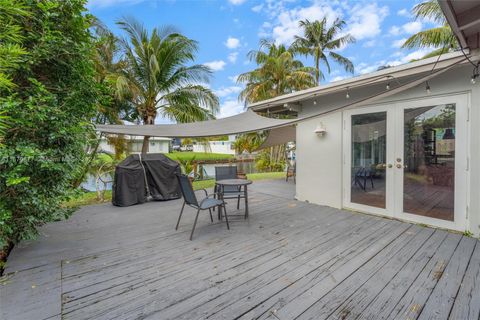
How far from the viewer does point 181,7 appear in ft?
22.5

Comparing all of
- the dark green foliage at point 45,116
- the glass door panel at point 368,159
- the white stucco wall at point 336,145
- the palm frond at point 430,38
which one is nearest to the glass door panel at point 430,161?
the white stucco wall at point 336,145

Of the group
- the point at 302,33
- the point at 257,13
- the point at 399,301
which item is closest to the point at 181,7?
the point at 257,13

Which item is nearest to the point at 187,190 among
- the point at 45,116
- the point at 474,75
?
the point at 45,116

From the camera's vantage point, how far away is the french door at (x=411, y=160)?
362cm

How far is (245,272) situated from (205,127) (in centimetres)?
294

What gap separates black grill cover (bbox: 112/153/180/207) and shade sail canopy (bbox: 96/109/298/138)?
1246 mm

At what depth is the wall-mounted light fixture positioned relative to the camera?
5276 mm

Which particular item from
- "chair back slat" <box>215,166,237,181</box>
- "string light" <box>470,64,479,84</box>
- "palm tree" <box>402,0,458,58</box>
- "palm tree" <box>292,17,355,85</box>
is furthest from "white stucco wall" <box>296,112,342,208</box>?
"palm tree" <box>292,17,355,85</box>

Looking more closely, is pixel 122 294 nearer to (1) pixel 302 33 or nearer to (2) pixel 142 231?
(2) pixel 142 231

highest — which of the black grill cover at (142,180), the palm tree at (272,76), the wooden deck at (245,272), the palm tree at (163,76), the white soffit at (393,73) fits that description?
the palm tree at (272,76)

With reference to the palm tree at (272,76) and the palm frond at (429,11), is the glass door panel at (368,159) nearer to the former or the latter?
the palm frond at (429,11)

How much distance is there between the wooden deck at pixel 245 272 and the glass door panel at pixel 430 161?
415 millimetres

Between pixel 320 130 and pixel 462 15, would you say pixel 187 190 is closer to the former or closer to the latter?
pixel 320 130

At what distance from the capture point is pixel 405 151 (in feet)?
13.5
